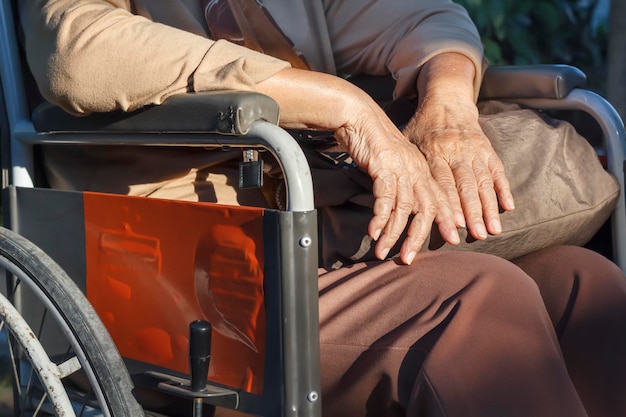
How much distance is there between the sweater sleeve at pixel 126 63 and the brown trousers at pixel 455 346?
377mm

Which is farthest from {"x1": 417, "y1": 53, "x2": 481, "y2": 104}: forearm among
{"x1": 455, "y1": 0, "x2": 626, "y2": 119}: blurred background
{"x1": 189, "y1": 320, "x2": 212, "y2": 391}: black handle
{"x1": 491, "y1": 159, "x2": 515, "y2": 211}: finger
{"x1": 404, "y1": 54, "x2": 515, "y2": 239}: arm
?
{"x1": 455, "y1": 0, "x2": 626, "y2": 119}: blurred background

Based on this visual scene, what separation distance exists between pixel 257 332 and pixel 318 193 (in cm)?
42

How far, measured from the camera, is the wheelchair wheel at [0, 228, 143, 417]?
4.58 ft

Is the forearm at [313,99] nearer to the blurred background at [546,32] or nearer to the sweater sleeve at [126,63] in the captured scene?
the sweater sleeve at [126,63]

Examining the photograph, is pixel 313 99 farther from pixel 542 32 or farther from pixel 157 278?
pixel 542 32

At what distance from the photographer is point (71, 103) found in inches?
57.4

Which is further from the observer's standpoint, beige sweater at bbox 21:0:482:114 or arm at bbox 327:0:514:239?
arm at bbox 327:0:514:239

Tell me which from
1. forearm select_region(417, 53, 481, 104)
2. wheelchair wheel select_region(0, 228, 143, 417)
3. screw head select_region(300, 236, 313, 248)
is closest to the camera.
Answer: screw head select_region(300, 236, 313, 248)

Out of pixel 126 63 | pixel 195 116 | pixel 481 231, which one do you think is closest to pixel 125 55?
pixel 126 63

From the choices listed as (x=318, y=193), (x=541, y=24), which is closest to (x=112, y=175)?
(x=318, y=193)

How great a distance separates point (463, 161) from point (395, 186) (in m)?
0.20

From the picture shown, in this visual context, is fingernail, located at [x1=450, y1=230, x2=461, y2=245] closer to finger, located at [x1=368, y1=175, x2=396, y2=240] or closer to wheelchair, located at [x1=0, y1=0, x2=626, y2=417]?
finger, located at [x1=368, y1=175, x2=396, y2=240]

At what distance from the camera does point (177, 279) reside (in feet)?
4.62

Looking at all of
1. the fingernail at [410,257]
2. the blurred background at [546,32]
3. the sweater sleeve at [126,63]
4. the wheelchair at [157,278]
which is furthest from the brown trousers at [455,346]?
the blurred background at [546,32]
